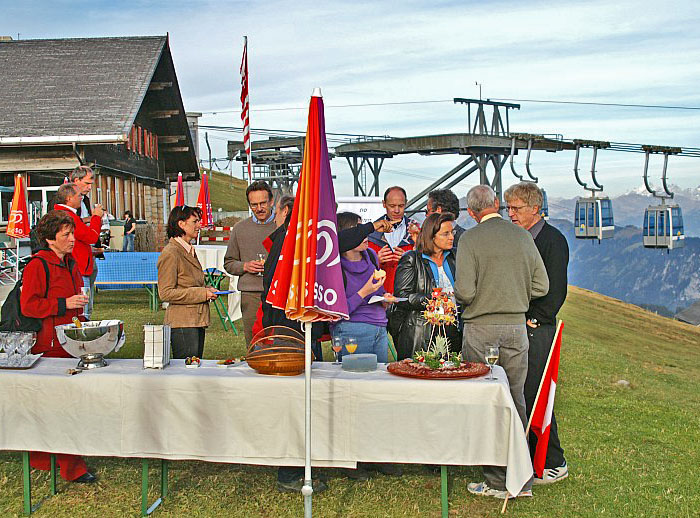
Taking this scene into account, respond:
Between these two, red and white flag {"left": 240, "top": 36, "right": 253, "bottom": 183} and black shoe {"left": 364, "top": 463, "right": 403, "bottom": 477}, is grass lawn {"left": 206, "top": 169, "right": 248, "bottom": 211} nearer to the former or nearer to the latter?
red and white flag {"left": 240, "top": 36, "right": 253, "bottom": 183}

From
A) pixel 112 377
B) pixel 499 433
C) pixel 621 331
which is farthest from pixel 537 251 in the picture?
pixel 621 331

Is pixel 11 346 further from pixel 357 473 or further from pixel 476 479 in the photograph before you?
pixel 476 479

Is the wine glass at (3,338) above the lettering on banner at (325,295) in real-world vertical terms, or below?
below

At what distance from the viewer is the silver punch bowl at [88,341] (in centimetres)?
477

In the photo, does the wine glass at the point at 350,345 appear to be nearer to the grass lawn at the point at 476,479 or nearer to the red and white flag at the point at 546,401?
the grass lawn at the point at 476,479

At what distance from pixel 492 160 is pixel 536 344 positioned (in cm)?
3217

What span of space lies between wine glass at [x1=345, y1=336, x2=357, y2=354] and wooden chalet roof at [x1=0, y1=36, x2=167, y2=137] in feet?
38.8

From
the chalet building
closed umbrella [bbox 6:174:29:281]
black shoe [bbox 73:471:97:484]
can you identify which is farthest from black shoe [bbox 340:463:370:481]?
the chalet building

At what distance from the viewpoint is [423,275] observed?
18.1 ft

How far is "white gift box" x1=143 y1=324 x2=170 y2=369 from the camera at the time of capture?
4.75m

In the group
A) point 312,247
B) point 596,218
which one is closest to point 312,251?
point 312,247

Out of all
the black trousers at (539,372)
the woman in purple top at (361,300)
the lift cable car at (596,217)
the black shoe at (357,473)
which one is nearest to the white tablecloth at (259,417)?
the woman in purple top at (361,300)

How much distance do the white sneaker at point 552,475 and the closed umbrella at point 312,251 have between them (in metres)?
1.92

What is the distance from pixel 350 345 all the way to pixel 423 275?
2.97ft
